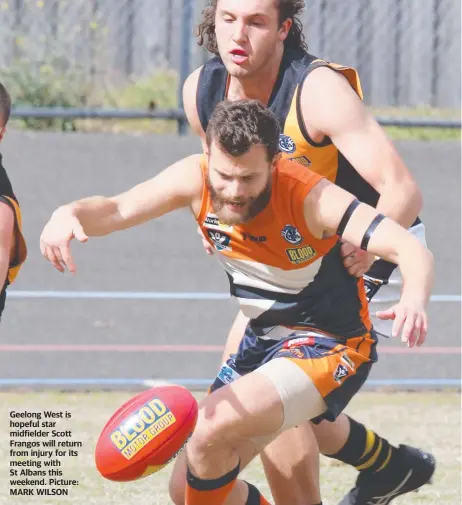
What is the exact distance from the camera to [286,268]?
4191 mm

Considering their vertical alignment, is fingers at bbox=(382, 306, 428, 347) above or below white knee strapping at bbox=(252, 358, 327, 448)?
above

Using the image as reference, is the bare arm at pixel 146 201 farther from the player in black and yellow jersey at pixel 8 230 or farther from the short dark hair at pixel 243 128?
the player in black and yellow jersey at pixel 8 230

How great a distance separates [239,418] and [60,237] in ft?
2.74

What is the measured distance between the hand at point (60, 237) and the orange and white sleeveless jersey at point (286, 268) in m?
0.52

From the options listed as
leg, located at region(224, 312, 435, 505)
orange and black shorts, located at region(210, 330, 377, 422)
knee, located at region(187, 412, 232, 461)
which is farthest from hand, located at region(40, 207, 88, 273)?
leg, located at region(224, 312, 435, 505)

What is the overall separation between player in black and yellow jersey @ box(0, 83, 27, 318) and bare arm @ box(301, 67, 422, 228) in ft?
3.57

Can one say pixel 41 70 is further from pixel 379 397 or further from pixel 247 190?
pixel 247 190

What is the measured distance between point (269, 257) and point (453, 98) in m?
8.07

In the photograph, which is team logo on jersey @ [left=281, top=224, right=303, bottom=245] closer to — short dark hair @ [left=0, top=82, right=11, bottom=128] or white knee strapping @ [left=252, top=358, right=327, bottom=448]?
white knee strapping @ [left=252, top=358, right=327, bottom=448]

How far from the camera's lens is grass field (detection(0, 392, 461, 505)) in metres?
5.27

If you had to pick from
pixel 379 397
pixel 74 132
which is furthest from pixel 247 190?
pixel 74 132

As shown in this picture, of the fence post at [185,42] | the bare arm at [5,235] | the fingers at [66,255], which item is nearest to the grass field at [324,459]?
the bare arm at [5,235]

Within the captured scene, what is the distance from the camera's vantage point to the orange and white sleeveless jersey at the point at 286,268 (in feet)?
13.3

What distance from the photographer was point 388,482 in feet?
16.7
